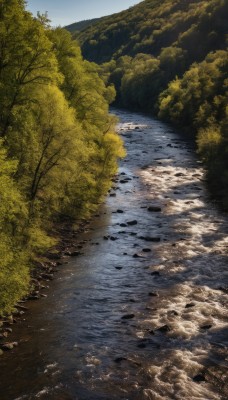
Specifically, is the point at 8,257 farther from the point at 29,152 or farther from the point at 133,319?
the point at 29,152

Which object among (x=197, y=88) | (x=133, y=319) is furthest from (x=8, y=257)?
(x=197, y=88)

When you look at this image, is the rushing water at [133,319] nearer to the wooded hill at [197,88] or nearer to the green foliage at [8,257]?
the green foliage at [8,257]

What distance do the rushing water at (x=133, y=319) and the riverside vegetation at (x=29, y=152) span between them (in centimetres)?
352

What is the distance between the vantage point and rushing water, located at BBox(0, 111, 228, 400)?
23484mm

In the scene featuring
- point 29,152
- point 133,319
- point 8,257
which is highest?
point 29,152

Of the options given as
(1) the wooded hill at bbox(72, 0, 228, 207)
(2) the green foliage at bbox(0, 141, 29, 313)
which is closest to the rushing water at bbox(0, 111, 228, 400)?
(2) the green foliage at bbox(0, 141, 29, 313)

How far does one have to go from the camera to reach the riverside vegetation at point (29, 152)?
2930 cm

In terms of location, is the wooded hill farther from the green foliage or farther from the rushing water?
the green foliage

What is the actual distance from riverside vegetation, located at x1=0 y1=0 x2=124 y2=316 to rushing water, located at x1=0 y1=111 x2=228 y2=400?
352 cm

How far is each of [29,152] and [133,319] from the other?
664 inches

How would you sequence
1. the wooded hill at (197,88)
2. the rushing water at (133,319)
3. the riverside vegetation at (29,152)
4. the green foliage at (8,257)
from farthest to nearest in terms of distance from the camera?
the wooded hill at (197,88), the riverside vegetation at (29,152), the green foliage at (8,257), the rushing water at (133,319)

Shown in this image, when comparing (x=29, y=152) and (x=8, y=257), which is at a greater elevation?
(x=29, y=152)

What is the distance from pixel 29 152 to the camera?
37.6 m

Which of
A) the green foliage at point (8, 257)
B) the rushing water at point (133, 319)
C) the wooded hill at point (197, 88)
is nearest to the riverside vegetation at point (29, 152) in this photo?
the green foliage at point (8, 257)
